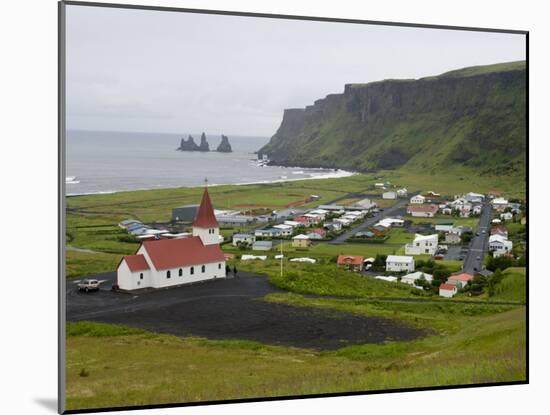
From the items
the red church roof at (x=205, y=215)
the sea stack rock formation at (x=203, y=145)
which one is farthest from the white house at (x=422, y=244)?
the sea stack rock formation at (x=203, y=145)

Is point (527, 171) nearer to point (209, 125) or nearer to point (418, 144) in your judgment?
point (418, 144)

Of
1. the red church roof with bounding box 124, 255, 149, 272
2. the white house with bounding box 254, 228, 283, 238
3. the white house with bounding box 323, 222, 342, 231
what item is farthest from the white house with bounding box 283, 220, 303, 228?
the red church roof with bounding box 124, 255, 149, 272

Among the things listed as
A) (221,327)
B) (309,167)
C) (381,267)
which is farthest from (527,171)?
(221,327)

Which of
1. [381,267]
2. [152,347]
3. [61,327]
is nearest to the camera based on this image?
[61,327]

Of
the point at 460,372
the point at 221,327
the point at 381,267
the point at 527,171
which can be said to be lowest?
the point at 460,372

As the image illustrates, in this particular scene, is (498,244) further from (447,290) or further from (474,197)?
(447,290)

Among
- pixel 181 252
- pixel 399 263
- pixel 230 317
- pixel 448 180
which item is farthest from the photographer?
pixel 448 180

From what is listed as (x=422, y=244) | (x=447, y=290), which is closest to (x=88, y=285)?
(x=422, y=244)
